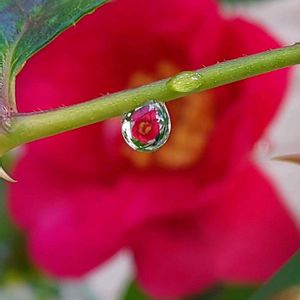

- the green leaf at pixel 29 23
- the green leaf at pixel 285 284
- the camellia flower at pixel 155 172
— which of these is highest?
the camellia flower at pixel 155 172

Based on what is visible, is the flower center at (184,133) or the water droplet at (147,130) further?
the flower center at (184,133)

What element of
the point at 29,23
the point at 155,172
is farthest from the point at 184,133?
the point at 29,23

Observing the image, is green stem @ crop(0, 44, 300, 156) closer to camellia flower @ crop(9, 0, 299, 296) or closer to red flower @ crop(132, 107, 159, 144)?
red flower @ crop(132, 107, 159, 144)

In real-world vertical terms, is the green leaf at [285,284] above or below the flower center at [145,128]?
below

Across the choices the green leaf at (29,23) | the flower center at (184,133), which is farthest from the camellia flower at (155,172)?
the green leaf at (29,23)

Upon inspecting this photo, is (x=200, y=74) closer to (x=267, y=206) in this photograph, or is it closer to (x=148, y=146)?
(x=148, y=146)

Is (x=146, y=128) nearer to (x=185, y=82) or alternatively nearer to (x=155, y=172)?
(x=185, y=82)

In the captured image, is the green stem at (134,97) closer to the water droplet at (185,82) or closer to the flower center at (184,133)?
the water droplet at (185,82)
